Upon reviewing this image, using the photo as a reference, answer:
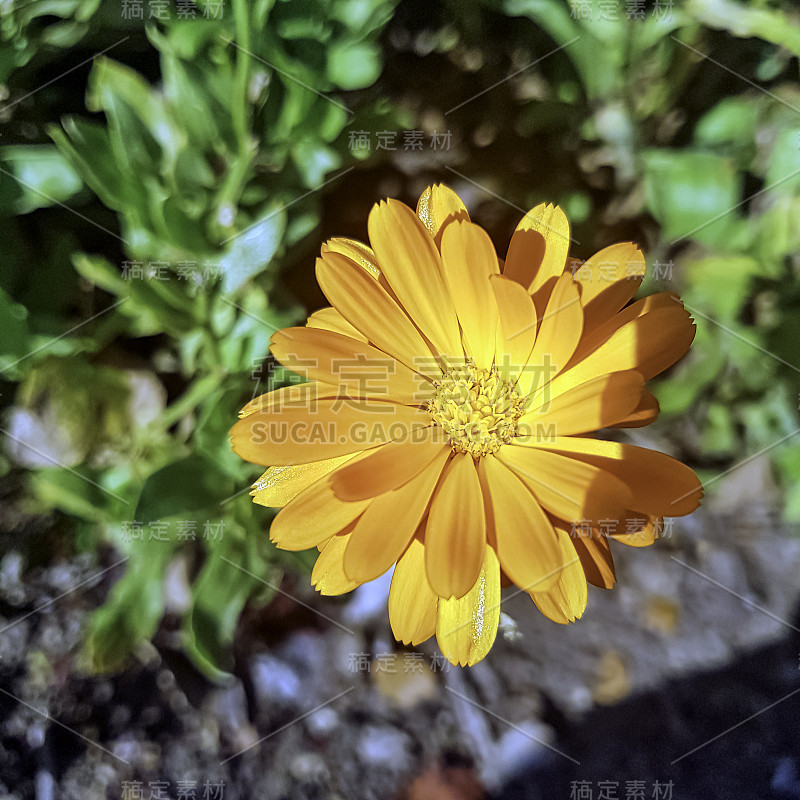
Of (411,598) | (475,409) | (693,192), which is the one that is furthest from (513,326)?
(693,192)

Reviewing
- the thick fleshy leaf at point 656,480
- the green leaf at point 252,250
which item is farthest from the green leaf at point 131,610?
the thick fleshy leaf at point 656,480

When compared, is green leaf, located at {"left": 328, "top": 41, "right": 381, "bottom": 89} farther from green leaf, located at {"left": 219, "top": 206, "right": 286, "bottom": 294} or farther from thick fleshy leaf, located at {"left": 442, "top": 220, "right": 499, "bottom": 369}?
thick fleshy leaf, located at {"left": 442, "top": 220, "right": 499, "bottom": 369}

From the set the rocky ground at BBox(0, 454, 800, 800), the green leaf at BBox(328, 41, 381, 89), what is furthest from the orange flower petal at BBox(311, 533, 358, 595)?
the green leaf at BBox(328, 41, 381, 89)

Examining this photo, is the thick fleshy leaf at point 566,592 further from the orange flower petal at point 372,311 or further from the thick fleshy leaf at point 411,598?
the orange flower petal at point 372,311

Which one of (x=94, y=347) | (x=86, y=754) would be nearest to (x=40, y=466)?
(x=94, y=347)

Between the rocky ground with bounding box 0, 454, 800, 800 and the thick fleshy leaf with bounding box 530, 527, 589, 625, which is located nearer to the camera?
the thick fleshy leaf with bounding box 530, 527, 589, 625
